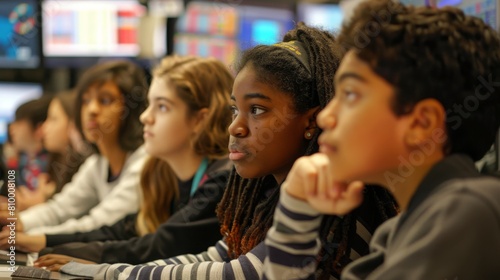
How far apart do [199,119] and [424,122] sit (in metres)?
1.22

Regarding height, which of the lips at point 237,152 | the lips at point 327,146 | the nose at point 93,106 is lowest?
the nose at point 93,106

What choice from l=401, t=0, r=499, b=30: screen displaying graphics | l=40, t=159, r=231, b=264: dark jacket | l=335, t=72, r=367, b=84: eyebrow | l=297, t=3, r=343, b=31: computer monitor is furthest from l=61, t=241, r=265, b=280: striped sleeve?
l=297, t=3, r=343, b=31: computer monitor

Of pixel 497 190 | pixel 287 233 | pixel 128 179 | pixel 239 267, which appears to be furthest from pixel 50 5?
pixel 497 190

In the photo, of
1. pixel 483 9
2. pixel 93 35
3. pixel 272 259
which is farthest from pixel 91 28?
pixel 272 259

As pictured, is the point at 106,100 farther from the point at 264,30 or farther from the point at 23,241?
the point at 264,30

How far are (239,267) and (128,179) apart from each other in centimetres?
118

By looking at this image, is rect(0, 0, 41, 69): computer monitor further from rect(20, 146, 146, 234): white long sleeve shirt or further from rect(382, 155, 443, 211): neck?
rect(382, 155, 443, 211): neck

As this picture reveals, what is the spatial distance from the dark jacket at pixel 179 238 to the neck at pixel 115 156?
27.3 inches

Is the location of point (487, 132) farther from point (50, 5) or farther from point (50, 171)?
point (50, 5)

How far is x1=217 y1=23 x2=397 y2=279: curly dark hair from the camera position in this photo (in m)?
1.29

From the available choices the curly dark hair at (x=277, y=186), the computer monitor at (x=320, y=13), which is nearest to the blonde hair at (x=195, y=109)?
the curly dark hair at (x=277, y=186)

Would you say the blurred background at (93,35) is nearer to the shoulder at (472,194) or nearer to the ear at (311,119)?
the ear at (311,119)

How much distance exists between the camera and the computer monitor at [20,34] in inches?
147

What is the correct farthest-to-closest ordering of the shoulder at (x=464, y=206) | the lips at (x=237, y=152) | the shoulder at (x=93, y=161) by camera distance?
the shoulder at (x=93, y=161) → the lips at (x=237, y=152) → the shoulder at (x=464, y=206)
